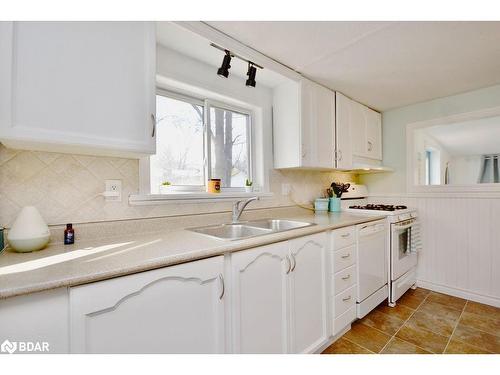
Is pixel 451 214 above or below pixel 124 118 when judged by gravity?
below

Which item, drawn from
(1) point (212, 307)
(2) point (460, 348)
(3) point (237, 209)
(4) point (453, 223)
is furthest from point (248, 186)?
(4) point (453, 223)

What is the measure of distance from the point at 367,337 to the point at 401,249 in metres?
1.01

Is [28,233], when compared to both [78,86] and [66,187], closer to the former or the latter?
[66,187]

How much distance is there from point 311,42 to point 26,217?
183 cm

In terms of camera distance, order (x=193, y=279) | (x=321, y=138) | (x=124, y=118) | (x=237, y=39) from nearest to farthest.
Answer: (x=193, y=279)
(x=124, y=118)
(x=237, y=39)
(x=321, y=138)

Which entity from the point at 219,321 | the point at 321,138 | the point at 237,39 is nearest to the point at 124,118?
the point at 237,39

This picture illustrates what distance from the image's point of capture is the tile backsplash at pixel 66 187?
1120 millimetres

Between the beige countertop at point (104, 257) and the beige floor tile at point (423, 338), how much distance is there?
129cm

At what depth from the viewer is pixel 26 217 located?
103 centimetres

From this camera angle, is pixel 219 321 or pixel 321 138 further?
pixel 321 138

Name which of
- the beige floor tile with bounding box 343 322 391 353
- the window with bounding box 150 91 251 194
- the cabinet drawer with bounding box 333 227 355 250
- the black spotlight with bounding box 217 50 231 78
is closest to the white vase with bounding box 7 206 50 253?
the window with bounding box 150 91 251 194

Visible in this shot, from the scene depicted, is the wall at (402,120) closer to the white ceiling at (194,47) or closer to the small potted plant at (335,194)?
the small potted plant at (335,194)
